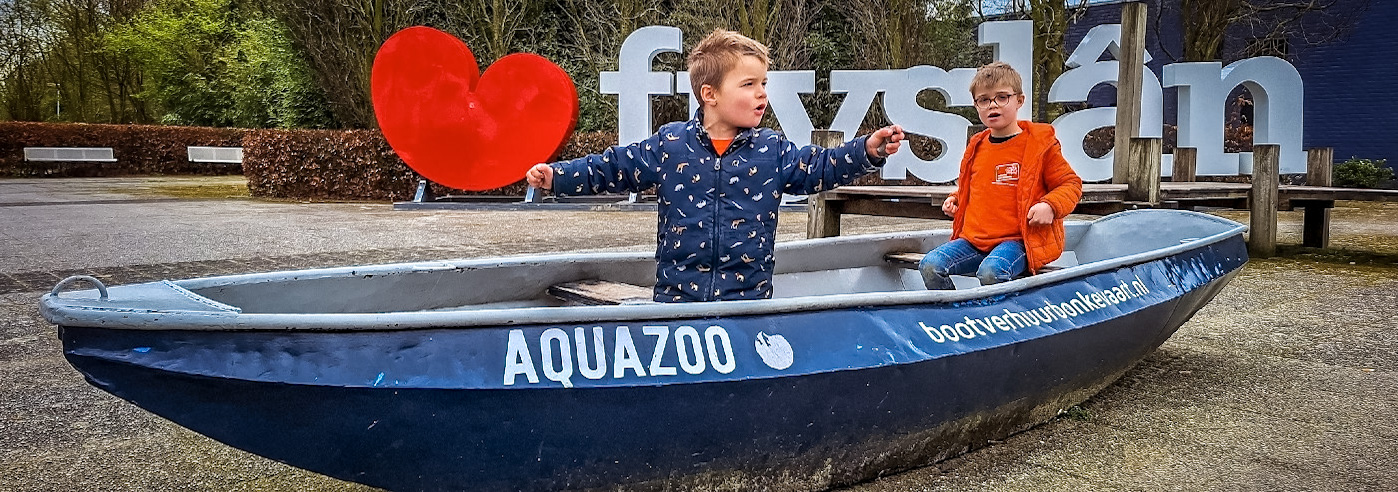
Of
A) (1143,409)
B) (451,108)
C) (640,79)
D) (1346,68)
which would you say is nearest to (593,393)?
(451,108)

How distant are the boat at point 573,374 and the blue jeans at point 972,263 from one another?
0.40 meters

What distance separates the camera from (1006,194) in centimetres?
436

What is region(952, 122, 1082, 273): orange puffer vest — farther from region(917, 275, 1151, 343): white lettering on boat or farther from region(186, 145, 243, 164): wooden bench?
region(186, 145, 243, 164): wooden bench

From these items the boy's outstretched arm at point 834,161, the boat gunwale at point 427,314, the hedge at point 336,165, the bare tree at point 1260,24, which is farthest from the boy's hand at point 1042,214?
the bare tree at point 1260,24

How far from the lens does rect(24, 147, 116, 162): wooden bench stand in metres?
26.7

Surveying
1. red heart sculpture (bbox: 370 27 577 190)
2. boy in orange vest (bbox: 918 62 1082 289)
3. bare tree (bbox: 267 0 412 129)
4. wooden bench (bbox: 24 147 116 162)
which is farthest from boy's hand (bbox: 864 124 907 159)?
wooden bench (bbox: 24 147 116 162)

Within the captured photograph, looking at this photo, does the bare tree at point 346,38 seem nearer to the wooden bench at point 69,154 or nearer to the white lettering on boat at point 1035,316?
the wooden bench at point 69,154

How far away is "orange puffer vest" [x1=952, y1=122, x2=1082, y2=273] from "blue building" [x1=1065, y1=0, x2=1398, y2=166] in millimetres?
17263

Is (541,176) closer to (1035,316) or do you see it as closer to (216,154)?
(1035,316)

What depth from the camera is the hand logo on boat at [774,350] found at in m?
2.81

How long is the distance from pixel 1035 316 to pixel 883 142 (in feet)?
2.67

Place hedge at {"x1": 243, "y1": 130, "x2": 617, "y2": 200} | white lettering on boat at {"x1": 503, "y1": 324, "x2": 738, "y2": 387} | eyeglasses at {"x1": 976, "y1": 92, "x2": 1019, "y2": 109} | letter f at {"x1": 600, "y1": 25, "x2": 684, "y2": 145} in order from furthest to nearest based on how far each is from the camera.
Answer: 1. hedge at {"x1": 243, "y1": 130, "x2": 617, "y2": 200}
2. letter f at {"x1": 600, "y1": 25, "x2": 684, "y2": 145}
3. eyeglasses at {"x1": 976, "y1": 92, "x2": 1019, "y2": 109}
4. white lettering on boat at {"x1": 503, "y1": 324, "x2": 738, "y2": 387}

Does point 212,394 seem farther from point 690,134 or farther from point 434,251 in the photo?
point 434,251

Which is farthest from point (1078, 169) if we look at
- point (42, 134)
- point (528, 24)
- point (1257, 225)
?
point (42, 134)
